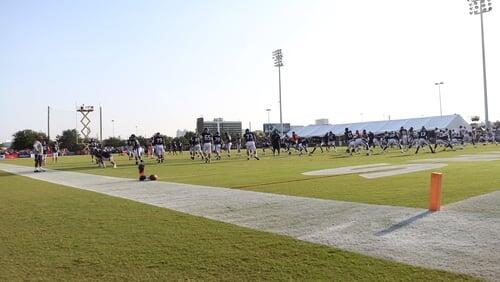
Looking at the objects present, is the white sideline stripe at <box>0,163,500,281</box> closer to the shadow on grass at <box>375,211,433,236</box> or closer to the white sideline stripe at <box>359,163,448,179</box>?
the shadow on grass at <box>375,211,433,236</box>

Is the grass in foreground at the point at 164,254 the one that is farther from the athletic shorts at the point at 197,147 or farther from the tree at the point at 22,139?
the tree at the point at 22,139

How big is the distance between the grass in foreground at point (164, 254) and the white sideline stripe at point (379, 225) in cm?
40

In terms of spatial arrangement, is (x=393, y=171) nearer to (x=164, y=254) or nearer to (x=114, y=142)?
(x=164, y=254)

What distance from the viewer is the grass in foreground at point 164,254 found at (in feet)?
19.5

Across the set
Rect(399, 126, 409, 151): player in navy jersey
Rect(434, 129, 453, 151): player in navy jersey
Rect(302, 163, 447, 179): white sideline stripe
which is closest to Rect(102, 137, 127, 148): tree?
Rect(399, 126, 409, 151): player in navy jersey

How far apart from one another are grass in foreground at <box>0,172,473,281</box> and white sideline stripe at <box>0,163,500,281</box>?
398 mm

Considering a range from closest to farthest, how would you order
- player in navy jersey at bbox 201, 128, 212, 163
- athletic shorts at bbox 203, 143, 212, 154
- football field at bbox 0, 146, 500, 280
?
football field at bbox 0, 146, 500, 280, player in navy jersey at bbox 201, 128, 212, 163, athletic shorts at bbox 203, 143, 212, 154

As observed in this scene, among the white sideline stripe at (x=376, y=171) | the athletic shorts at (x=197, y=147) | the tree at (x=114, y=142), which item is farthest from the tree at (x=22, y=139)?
the white sideline stripe at (x=376, y=171)

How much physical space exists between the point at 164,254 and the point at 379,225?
3.44 m

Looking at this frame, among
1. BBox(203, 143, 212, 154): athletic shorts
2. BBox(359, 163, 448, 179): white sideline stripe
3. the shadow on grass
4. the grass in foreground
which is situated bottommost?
the grass in foreground

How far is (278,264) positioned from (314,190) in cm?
656

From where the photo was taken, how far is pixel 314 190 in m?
12.7

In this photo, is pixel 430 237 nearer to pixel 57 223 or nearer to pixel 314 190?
pixel 314 190

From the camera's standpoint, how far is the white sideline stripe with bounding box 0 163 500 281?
6219 mm
